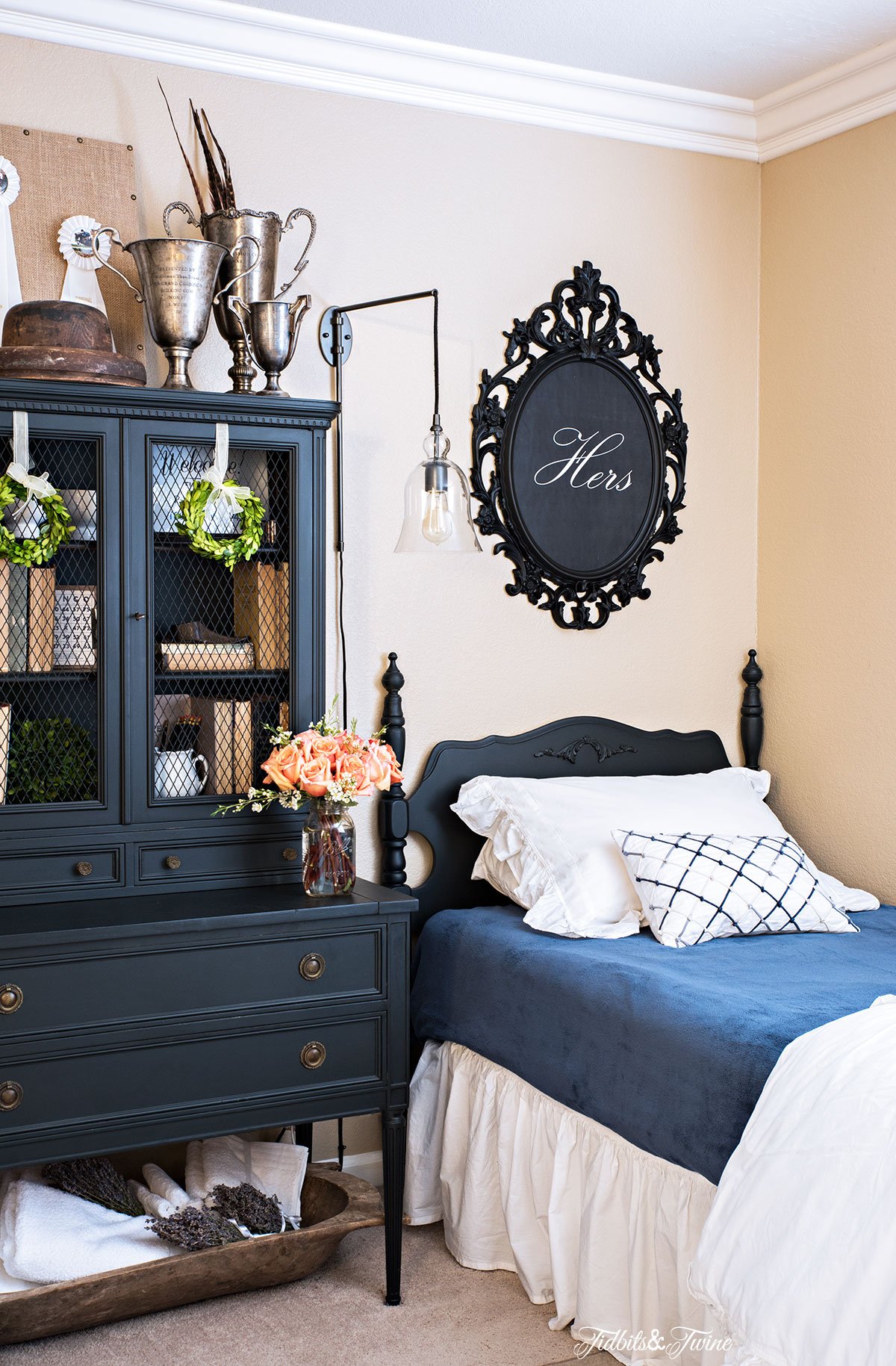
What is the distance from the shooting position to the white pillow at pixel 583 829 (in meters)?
2.80

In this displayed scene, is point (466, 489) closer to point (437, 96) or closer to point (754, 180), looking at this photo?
point (437, 96)

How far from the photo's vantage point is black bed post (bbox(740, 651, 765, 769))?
3588 mm

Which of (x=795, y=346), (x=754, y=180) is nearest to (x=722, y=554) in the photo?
(x=795, y=346)

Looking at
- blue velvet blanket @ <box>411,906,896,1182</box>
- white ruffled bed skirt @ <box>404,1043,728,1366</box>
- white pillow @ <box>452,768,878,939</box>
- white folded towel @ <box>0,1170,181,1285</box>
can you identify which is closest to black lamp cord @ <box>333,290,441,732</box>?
white pillow @ <box>452,768,878,939</box>

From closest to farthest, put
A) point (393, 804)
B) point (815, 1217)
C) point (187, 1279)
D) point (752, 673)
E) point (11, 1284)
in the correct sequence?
point (815, 1217) < point (11, 1284) < point (187, 1279) < point (393, 804) < point (752, 673)

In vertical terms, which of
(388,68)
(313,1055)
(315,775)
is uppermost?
(388,68)

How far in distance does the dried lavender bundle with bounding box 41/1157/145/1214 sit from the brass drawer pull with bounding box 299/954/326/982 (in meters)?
0.59

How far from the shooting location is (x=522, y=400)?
3.28 meters

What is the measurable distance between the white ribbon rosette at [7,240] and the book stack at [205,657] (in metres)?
0.79

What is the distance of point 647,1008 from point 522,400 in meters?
1.67

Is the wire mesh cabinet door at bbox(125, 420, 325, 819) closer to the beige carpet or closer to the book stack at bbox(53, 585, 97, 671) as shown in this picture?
the book stack at bbox(53, 585, 97, 671)

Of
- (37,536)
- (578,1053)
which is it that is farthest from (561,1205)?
(37,536)

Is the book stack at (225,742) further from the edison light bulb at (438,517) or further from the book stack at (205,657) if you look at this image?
the edison light bulb at (438,517)

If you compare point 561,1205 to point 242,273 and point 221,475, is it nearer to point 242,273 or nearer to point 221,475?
point 221,475
